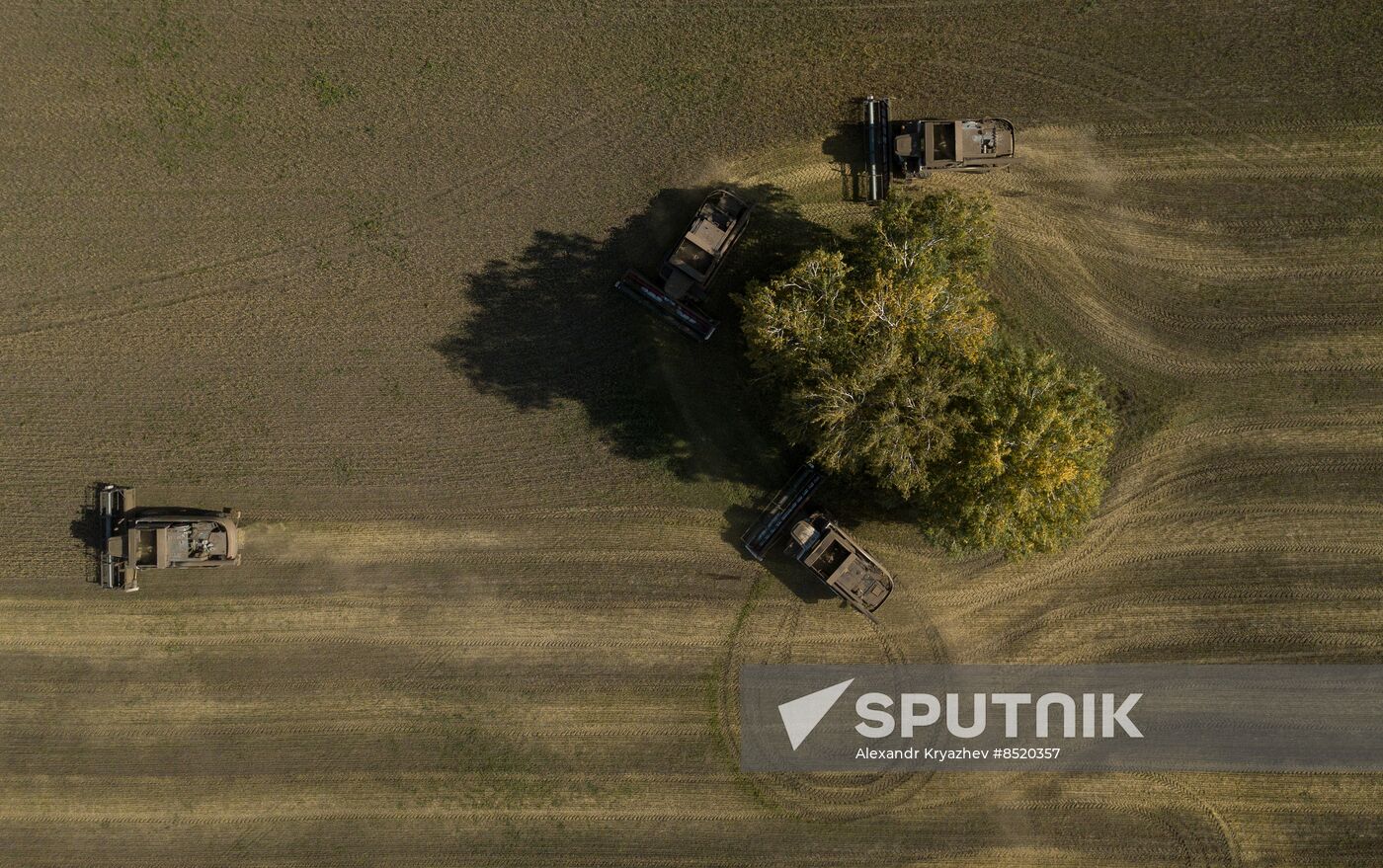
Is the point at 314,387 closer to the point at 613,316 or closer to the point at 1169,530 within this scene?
the point at 613,316

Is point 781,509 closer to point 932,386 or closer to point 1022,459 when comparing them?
point 932,386

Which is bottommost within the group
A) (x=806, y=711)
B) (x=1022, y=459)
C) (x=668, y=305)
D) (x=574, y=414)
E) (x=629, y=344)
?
(x=806, y=711)

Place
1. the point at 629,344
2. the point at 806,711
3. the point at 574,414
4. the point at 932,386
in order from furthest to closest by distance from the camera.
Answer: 1. the point at 806,711
2. the point at 574,414
3. the point at 629,344
4. the point at 932,386

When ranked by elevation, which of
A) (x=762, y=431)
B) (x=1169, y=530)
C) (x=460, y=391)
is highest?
(x=460, y=391)

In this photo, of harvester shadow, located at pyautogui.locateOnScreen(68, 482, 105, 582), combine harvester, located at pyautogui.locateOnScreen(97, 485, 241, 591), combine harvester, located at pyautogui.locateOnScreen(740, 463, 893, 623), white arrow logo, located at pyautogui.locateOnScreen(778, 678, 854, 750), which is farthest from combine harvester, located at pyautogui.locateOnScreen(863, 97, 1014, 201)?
harvester shadow, located at pyautogui.locateOnScreen(68, 482, 105, 582)

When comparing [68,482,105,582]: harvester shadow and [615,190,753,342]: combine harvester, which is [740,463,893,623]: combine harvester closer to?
[615,190,753,342]: combine harvester

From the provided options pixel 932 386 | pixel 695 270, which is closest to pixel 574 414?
pixel 695 270

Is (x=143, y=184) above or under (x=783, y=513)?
above

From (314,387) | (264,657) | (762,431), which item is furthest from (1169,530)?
(264,657)
